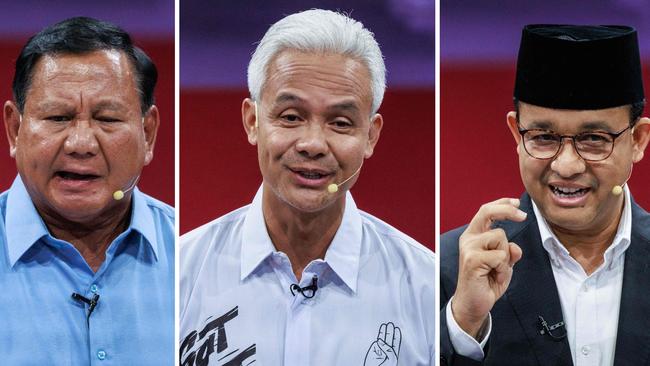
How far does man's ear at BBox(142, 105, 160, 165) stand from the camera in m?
3.46

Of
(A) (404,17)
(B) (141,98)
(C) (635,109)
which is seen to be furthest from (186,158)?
(C) (635,109)

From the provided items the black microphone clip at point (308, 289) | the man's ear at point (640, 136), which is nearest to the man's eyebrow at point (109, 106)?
the black microphone clip at point (308, 289)

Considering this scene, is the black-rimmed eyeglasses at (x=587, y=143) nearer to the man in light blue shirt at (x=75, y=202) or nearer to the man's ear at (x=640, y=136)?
the man's ear at (x=640, y=136)

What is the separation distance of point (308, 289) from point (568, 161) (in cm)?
107

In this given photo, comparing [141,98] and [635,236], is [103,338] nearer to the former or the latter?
[141,98]

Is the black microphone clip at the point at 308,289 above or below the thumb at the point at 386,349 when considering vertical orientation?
above

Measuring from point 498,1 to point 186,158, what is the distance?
1355 millimetres

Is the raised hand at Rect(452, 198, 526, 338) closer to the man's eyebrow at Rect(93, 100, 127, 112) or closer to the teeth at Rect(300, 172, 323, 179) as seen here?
the teeth at Rect(300, 172, 323, 179)

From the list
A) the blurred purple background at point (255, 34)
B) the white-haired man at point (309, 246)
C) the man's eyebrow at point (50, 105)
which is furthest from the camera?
the blurred purple background at point (255, 34)

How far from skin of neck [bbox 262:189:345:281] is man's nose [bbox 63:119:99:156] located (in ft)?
2.19

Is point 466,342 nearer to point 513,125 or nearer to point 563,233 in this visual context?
point 563,233

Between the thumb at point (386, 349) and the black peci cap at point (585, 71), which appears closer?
the black peci cap at point (585, 71)

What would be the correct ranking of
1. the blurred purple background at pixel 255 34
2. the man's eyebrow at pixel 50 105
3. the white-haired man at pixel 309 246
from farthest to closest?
the blurred purple background at pixel 255 34 → the white-haired man at pixel 309 246 → the man's eyebrow at pixel 50 105

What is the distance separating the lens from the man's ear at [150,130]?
3458 mm
